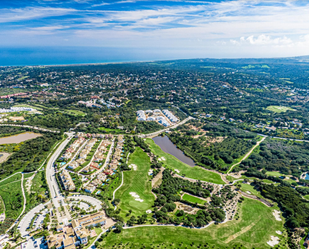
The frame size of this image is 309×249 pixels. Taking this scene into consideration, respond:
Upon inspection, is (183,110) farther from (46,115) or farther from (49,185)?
(49,185)

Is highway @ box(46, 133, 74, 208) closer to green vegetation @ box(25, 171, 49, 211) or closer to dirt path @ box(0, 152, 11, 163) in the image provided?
green vegetation @ box(25, 171, 49, 211)

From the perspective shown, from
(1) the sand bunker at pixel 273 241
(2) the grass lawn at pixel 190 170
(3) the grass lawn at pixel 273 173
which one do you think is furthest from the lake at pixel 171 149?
(1) the sand bunker at pixel 273 241

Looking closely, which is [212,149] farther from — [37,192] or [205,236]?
[37,192]

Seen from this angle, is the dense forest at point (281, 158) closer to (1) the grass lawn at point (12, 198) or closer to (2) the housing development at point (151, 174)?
(2) the housing development at point (151, 174)

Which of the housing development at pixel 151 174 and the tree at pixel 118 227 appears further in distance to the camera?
the housing development at pixel 151 174

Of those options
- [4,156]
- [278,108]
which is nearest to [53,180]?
[4,156]
